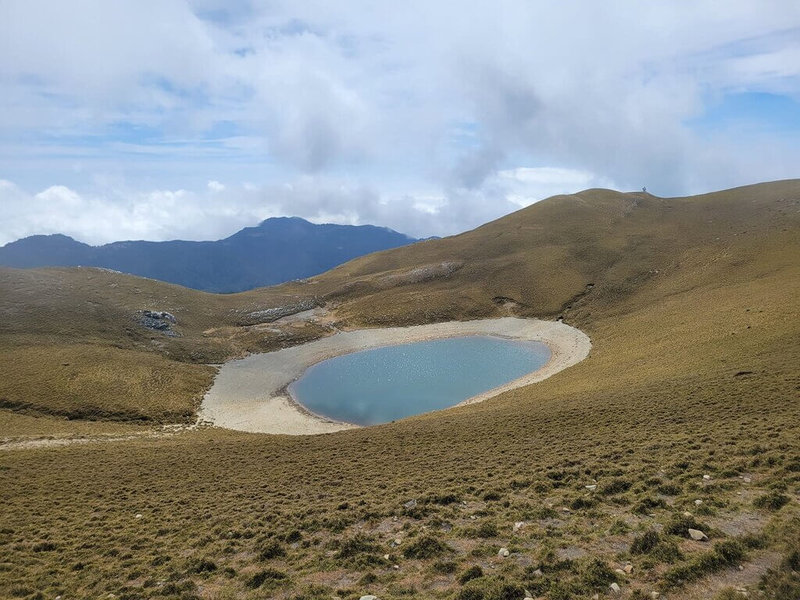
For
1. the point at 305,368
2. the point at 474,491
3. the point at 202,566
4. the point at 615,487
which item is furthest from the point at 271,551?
the point at 305,368

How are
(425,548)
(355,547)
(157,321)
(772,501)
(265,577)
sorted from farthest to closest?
(157,321), (355,547), (425,548), (265,577), (772,501)

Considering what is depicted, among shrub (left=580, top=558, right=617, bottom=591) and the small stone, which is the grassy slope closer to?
shrub (left=580, top=558, right=617, bottom=591)

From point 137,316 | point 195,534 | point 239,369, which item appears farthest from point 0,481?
point 137,316

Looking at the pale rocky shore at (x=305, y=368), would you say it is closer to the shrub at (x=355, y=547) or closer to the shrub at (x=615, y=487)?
the shrub at (x=355, y=547)

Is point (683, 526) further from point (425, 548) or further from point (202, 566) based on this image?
point (202, 566)

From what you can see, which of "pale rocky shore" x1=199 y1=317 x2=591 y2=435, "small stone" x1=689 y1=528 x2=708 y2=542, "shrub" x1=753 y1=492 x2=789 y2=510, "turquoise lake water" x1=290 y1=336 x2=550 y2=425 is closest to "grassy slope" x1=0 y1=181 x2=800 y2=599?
"shrub" x1=753 y1=492 x2=789 y2=510

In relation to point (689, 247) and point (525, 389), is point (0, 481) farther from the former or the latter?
point (689, 247)
